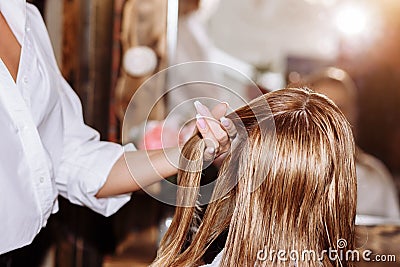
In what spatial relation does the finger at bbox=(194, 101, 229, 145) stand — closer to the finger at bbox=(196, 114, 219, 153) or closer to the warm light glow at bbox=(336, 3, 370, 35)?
the finger at bbox=(196, 114, 219, 153)

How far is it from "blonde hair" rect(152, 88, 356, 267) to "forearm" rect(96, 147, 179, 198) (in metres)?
0.14

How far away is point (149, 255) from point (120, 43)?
76 cm

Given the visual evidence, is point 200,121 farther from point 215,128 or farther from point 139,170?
point 139,170

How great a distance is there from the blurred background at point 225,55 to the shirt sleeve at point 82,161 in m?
0.89

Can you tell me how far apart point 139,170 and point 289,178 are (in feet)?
1.19

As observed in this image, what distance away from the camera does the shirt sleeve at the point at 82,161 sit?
4.55ft

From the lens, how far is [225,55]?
95.3 inches

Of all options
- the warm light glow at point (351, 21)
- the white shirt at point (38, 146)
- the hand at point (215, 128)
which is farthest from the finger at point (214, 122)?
the warm light glow at point (351, 21)

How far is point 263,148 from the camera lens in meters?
1.05

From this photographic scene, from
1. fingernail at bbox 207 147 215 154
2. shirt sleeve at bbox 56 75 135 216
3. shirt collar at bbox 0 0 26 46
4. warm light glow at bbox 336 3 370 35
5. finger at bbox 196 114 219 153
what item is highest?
warm light glow at bbox 336 3 370 35

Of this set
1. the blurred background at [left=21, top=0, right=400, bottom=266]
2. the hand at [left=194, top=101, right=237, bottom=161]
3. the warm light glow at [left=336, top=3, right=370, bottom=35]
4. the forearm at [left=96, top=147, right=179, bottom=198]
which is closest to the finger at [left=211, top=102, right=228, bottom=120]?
the hand at [left=194, top=101, right=237, bottom=161]

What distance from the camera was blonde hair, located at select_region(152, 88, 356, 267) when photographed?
1.04 metres

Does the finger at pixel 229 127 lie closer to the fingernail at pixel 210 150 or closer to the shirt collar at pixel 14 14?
the fingernail at pixel 210 150

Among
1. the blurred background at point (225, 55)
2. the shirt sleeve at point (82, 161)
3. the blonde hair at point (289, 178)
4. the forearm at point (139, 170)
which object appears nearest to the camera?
the blonde hair at point (289, 178)
